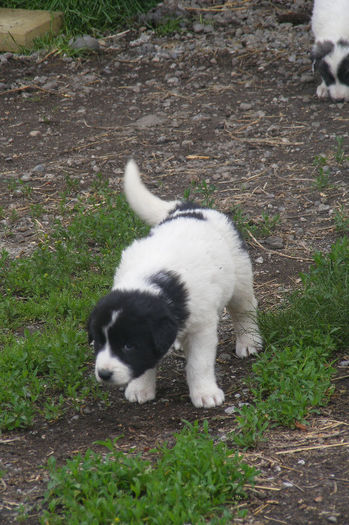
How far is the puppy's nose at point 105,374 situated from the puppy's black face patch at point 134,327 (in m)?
0.09

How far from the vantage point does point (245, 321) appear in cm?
485

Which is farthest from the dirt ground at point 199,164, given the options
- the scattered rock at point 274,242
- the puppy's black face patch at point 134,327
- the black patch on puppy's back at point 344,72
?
the puppy's black face patch at point 134,327

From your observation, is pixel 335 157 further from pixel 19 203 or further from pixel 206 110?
pixel 19 203

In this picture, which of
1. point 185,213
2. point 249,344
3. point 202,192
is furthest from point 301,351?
point 202,192

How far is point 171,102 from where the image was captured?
29.3ft

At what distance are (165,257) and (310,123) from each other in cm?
451

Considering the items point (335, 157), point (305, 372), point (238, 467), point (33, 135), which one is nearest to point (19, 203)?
point (33, 135)

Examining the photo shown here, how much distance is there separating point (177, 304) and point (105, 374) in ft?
1.79

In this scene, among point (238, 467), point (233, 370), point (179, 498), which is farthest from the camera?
point (233, 370)

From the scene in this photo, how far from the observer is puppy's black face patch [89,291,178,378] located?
379 cm

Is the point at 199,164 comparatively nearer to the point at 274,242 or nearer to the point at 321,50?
the point at 274,242

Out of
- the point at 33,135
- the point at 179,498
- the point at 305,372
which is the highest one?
the point at 179,498

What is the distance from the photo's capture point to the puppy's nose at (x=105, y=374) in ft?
12.4

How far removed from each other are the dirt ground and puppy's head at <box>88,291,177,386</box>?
40cm
